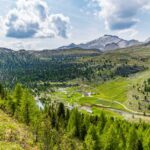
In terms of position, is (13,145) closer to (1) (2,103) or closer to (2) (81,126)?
(1) (2,103)

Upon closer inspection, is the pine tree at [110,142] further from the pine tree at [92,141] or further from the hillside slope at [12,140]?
the hillside slope at [12,140]

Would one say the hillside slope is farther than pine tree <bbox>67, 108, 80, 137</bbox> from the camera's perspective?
No

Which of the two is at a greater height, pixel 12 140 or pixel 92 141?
pixel 12 140

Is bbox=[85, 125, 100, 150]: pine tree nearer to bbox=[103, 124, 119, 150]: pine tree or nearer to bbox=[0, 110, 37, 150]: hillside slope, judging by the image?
bbox=[103, 124, 119, 150]: pine tree

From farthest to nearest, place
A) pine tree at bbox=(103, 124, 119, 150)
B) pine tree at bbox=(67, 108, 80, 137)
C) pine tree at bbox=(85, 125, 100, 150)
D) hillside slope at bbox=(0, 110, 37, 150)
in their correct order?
1. pine tree at bbox=(67, 108, 80, 137)
2. pine tree at bbox=(103, 124, 119, 150)
3. pine tree at bbox=(85, 125, 100, 150)
4. hillside slope at bbox=(0, 110, 37, 150)

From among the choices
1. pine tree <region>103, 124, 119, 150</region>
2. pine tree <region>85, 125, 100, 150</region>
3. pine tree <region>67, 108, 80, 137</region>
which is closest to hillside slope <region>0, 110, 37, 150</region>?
pine tree <region>85, 125, 100, 150</region>

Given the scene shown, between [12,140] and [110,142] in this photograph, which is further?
[110,142]

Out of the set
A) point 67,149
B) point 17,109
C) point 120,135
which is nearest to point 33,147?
point 67,149

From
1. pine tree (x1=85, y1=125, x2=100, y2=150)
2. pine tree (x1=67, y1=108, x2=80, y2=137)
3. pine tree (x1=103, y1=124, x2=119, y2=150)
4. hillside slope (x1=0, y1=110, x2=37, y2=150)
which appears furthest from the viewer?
pine tree (x1=67, y1=108, x2=80, y2=137)

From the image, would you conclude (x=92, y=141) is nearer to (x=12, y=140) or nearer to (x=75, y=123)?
(x=75, y=123)

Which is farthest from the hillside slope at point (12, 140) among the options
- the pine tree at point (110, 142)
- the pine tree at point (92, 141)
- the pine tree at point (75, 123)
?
the pine tree at point (75, 123)

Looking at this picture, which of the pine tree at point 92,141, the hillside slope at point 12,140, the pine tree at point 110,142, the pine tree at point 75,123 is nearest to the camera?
the hillside slope at point 12,140

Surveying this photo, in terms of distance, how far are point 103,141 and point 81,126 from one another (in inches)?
1103

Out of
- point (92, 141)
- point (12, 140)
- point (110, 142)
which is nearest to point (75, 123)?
point (110, 142)
